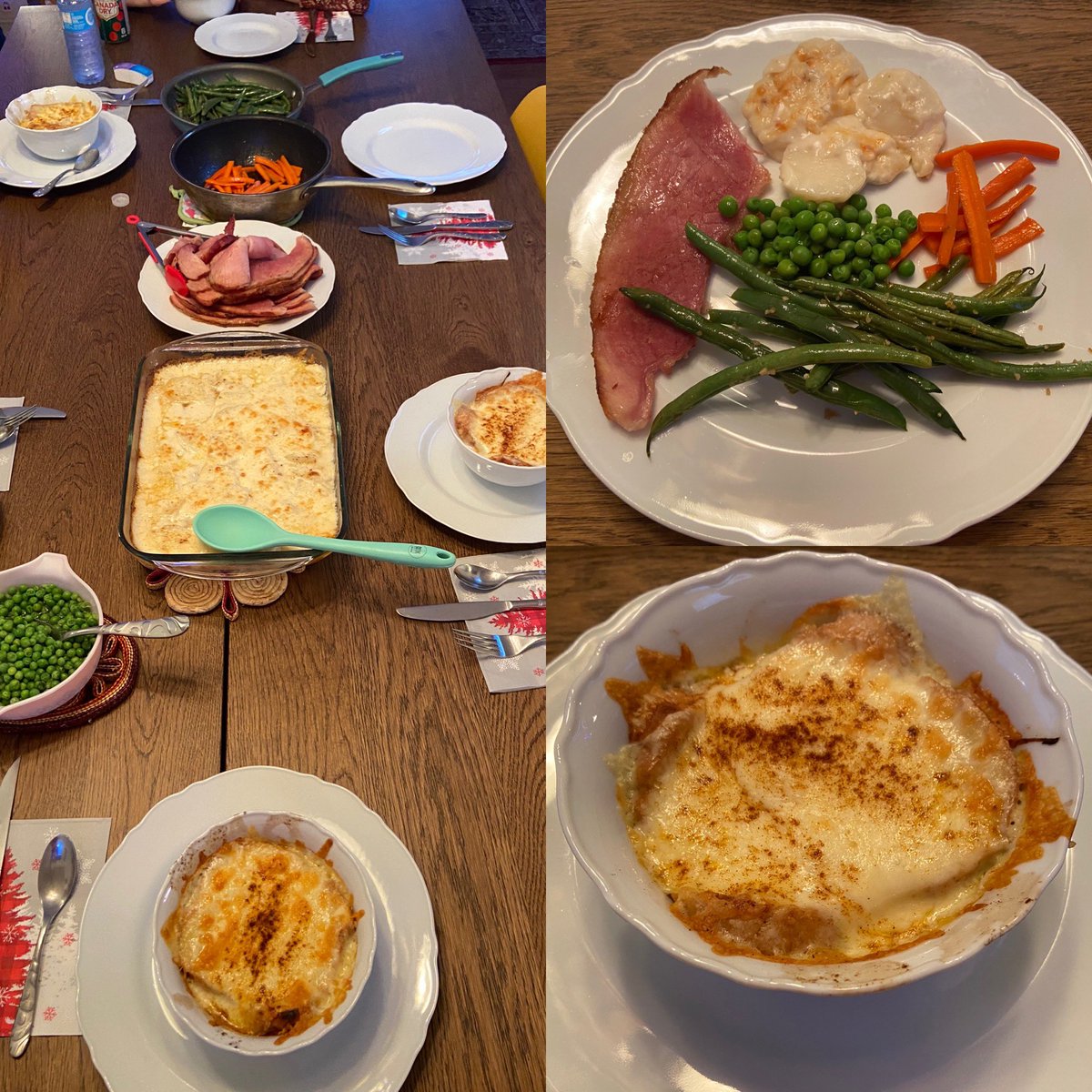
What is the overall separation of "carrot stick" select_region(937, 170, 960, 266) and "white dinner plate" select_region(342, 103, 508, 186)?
2.96 ft

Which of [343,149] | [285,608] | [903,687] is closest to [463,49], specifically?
[343,149]

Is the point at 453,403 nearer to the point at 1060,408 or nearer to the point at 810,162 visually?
the point at 810,162

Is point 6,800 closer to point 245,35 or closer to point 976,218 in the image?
point 976,218

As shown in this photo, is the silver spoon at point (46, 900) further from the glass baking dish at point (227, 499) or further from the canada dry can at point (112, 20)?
the canada dry can at point (112, 20)

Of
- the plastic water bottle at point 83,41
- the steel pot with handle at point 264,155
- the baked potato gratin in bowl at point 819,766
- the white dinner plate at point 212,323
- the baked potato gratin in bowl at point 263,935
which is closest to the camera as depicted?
the baked potato gratin in bowl at point 819,766

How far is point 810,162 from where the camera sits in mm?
1175

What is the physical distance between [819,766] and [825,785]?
14 millimetres

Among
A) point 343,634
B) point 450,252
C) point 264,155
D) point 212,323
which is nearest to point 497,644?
point 343,634

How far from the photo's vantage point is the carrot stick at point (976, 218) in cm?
111

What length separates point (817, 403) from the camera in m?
0.91

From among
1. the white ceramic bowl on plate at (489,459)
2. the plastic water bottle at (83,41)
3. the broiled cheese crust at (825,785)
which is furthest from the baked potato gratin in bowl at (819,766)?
the plastic water bottle at (83,41)

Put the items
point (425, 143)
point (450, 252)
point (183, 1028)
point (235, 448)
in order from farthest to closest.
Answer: point (425, 143)
point (450, 252)
point (235, 448)
point (183, 1028)

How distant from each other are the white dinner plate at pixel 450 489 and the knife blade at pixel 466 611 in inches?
3.9

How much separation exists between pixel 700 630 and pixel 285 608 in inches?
24.0
